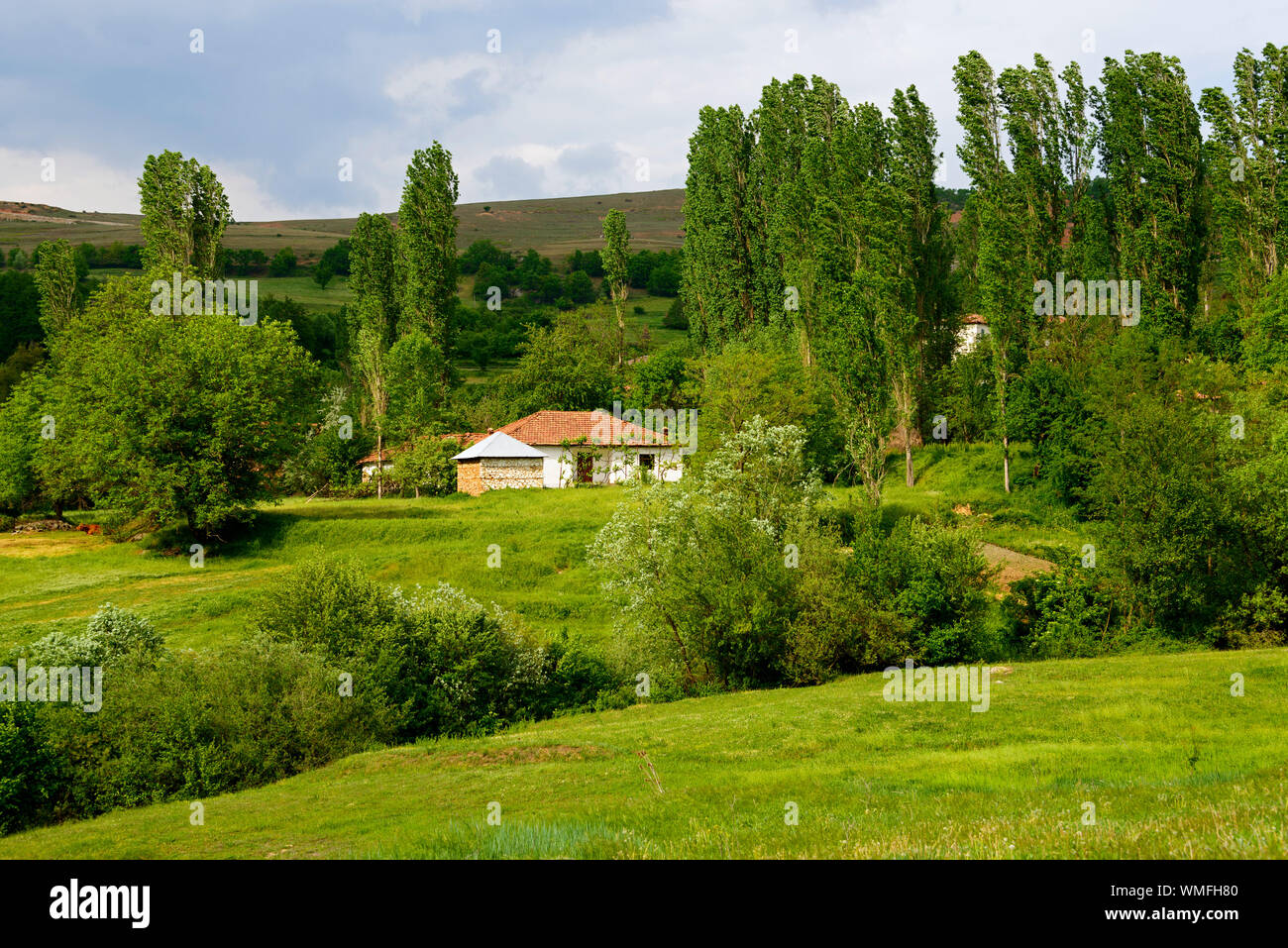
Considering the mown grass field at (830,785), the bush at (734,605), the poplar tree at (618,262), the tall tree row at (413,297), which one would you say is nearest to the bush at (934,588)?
the bush at (734,605)

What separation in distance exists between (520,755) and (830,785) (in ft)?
31.9

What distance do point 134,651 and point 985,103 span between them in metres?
57.9

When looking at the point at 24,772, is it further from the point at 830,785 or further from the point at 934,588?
the point at 934,588

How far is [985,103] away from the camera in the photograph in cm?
6053

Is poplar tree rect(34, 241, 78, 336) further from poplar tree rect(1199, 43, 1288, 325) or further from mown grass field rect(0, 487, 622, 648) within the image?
poplar tree rect(1199, 43, 1288, 325)

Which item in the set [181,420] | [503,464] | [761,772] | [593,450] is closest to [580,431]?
[593,450]

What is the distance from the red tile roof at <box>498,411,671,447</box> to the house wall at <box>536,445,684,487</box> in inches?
21.8

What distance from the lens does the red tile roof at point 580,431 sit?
6981 cm

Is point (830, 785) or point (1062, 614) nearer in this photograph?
point (830, 785)

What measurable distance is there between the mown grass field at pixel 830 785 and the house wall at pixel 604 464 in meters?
38.7

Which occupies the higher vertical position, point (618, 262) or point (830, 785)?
point (618, 262)

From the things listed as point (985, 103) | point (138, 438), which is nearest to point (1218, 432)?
point (985, 103)

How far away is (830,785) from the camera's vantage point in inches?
618

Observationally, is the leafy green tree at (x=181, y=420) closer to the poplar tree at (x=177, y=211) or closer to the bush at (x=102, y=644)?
the poplar tree at (x=177, y=211)
